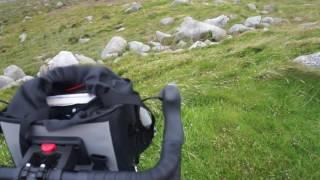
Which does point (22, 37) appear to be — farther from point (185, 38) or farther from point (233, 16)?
point (185, 38)

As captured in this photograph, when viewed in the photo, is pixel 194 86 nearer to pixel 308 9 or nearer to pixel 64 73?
pixel 64 73

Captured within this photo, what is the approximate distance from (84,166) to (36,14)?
46277 millimetres

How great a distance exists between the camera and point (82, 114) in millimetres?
2496

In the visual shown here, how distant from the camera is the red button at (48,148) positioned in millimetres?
2418

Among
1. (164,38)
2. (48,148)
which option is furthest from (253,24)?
(48,148)

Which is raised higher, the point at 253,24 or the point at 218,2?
the point at 253,24

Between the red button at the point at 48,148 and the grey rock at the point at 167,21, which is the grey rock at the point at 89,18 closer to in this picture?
the grey rock at the point at 167,21

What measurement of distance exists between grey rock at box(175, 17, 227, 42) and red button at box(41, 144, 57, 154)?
18.2 metres

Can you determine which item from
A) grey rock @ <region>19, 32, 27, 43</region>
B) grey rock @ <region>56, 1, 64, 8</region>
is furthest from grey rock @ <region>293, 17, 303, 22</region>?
grey rock @ <region>56, 1, 64, 8</region>

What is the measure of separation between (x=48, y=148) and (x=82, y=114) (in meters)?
0.23

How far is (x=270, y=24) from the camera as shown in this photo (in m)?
23.6

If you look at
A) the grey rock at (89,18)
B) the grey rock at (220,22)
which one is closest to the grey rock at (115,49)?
the grey rock at (220,22)

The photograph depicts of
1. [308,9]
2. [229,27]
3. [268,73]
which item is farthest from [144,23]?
[268,73]

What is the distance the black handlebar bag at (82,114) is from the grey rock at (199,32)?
17.9 m
